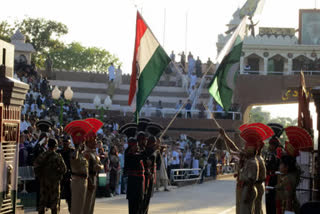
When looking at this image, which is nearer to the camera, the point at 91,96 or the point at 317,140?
the point at 317,140

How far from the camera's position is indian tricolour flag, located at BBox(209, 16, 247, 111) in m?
17.6

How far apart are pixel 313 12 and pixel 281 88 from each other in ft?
49.0

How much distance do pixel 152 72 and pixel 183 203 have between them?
598 centimetres

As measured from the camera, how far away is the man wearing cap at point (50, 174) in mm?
15297

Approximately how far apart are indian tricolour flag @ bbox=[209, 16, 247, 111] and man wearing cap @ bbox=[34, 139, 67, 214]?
3.73 meters

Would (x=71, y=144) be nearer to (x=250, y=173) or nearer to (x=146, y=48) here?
(x=146, y=48)

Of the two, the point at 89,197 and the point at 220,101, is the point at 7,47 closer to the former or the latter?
the point at 89,197

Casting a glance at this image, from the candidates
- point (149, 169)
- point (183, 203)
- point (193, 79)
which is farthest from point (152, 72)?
point (193, 79)

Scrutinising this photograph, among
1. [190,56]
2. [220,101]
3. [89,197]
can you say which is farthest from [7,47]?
[190,56]

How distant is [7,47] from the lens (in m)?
14.5

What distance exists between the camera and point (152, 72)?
17.9 metres

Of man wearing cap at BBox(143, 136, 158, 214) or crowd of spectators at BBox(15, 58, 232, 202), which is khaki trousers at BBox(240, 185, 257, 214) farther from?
crowd of spectators at BBox(15, 58, 232, 202)

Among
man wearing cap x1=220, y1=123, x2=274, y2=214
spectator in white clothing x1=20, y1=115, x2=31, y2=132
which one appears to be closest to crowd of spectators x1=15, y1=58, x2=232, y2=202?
spectator in white clothing x1=20, y1=115, x2=31, y2=132

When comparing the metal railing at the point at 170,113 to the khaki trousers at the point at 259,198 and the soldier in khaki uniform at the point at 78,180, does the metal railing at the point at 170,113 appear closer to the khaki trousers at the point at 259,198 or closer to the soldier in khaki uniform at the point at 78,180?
the khaki trousers at the point at 259,198
